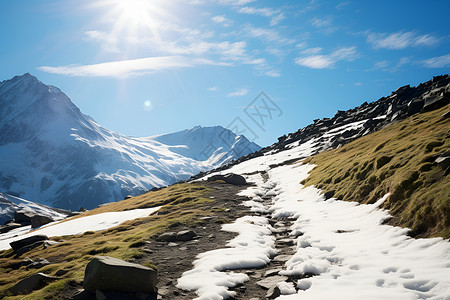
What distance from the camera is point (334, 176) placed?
3534 centimetres

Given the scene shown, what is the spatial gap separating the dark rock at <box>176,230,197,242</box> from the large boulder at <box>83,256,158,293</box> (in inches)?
400

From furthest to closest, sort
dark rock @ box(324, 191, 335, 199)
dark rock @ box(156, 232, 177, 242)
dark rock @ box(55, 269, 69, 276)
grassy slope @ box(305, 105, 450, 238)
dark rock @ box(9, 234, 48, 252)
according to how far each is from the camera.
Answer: dark rock @ box(9, 234, 48, 252), dark rock @ box(324, 191, 335, 199), dark rock @ box(156, 232, 177, 242), dark rock @ box(55, 269, 69, 276), grassy slope @ box(305, 105, 450, 238)

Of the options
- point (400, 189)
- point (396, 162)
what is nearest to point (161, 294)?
point (400, 189)

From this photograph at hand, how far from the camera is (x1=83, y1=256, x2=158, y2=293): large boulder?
11055 mm

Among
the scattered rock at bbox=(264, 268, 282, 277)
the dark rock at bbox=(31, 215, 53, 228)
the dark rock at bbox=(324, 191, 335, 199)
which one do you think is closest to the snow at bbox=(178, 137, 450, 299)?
the scattered rock at bbox=(264, 268, 282, 277)

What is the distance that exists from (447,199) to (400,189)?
4.73 meters

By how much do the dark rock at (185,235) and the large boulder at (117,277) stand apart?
10154 mm

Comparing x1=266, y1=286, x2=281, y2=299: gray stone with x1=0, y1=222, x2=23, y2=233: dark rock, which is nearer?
x1=266, y1=286, x2=281, y2=299: gray stone

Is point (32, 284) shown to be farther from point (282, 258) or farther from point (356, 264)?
point (356, 264)

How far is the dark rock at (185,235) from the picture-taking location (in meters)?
21.8

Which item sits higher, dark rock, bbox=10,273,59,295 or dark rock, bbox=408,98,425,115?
dark rock, bbox=408,98,425,115

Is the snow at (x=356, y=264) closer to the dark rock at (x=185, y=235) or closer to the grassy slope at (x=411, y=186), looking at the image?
the grassy slope at (x=411, y=186)

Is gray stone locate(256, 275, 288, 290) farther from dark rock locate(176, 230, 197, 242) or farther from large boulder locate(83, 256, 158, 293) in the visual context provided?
dark rock locate(176, 230, 197, 242)

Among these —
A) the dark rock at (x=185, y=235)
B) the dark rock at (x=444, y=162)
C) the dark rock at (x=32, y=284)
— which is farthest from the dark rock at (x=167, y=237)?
the dark rock at (x=444, y=162)
